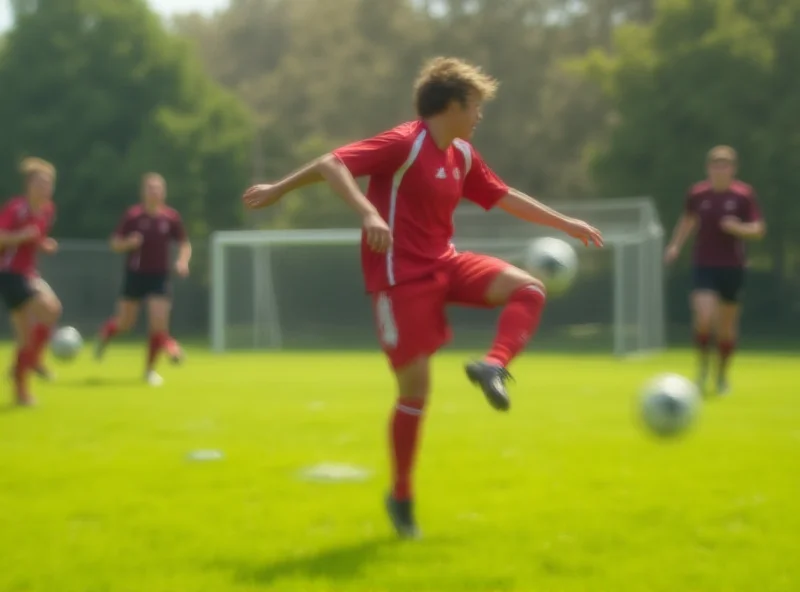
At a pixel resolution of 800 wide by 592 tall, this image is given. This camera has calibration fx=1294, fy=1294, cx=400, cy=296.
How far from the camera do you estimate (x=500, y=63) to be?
46.4 m

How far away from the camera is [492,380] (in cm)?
538

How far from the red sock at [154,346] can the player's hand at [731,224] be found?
6.59 metres

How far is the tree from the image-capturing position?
3981 centimetres

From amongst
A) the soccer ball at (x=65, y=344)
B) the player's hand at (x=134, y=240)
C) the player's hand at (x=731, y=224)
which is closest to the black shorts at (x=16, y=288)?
the player's hand at (x=134, y=240)

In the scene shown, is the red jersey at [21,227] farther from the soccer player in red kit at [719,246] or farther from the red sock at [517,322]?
the red sock at [517,322]

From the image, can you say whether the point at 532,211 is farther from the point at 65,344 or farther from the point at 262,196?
the point at 65,344

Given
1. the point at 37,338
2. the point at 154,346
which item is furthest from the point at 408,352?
the point at 154,346

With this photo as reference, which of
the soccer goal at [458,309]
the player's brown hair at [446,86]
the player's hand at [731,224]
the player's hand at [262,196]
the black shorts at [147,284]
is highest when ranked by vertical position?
the player's brown hair at [446,86]

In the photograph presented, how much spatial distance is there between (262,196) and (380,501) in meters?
2.15

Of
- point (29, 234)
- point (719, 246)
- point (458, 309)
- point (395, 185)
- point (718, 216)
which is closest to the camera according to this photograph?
point (395, 185)

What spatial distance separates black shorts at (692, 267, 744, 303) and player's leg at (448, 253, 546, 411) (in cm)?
779

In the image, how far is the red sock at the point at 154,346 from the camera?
15375 mm

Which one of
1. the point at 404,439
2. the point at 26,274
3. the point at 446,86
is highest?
the point at 446,86

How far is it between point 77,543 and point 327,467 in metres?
2.32
